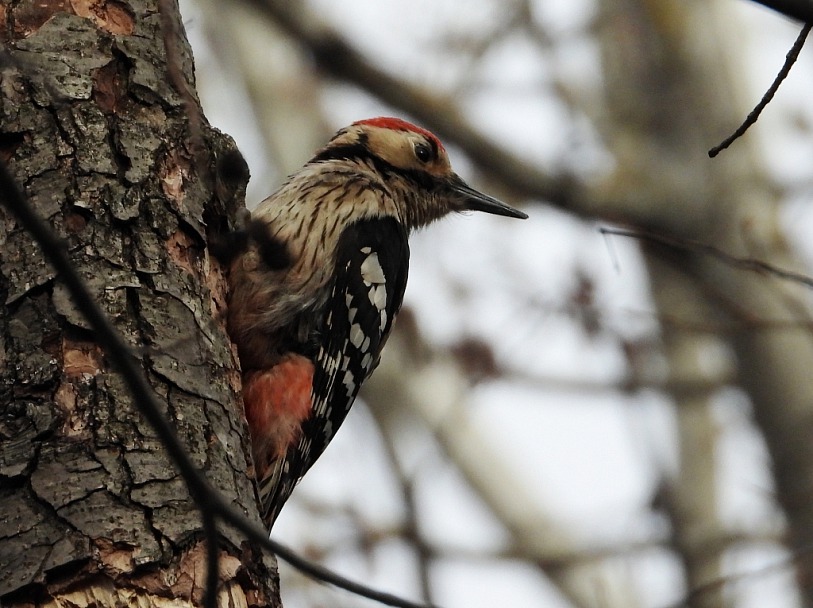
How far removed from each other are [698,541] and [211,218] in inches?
243

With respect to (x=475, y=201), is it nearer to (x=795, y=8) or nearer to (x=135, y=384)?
(x=795, y=8)

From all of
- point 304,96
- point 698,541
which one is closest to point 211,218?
point 698,541

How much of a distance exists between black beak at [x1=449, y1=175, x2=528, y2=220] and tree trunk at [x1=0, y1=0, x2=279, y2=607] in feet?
5.76

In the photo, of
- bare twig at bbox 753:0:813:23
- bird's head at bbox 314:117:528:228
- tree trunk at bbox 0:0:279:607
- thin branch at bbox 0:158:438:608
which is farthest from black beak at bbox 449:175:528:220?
thin branch at bbox 0:158:438:608

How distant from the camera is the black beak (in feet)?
16.4

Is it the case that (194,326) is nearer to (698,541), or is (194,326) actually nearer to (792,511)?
(792,511)

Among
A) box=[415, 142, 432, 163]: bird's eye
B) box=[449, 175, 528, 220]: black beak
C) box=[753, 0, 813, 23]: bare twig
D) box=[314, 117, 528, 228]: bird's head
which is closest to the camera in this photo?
box=[753, 0, 813, 23]: bare twig

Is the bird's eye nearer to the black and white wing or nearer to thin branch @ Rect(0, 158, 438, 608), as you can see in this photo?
the black and white wing

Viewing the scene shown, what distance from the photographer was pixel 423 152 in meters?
4.91

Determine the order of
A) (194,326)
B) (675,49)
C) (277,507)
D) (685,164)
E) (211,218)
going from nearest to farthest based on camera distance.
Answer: (194,326) → (211,218) → (277,507) → (685,164) → (675,49)

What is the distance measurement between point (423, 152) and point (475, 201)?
13.5 inches

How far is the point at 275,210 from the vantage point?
4113 millimetres

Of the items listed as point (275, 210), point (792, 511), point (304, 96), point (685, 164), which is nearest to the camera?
point (275, 210)

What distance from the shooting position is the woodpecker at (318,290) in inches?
142
